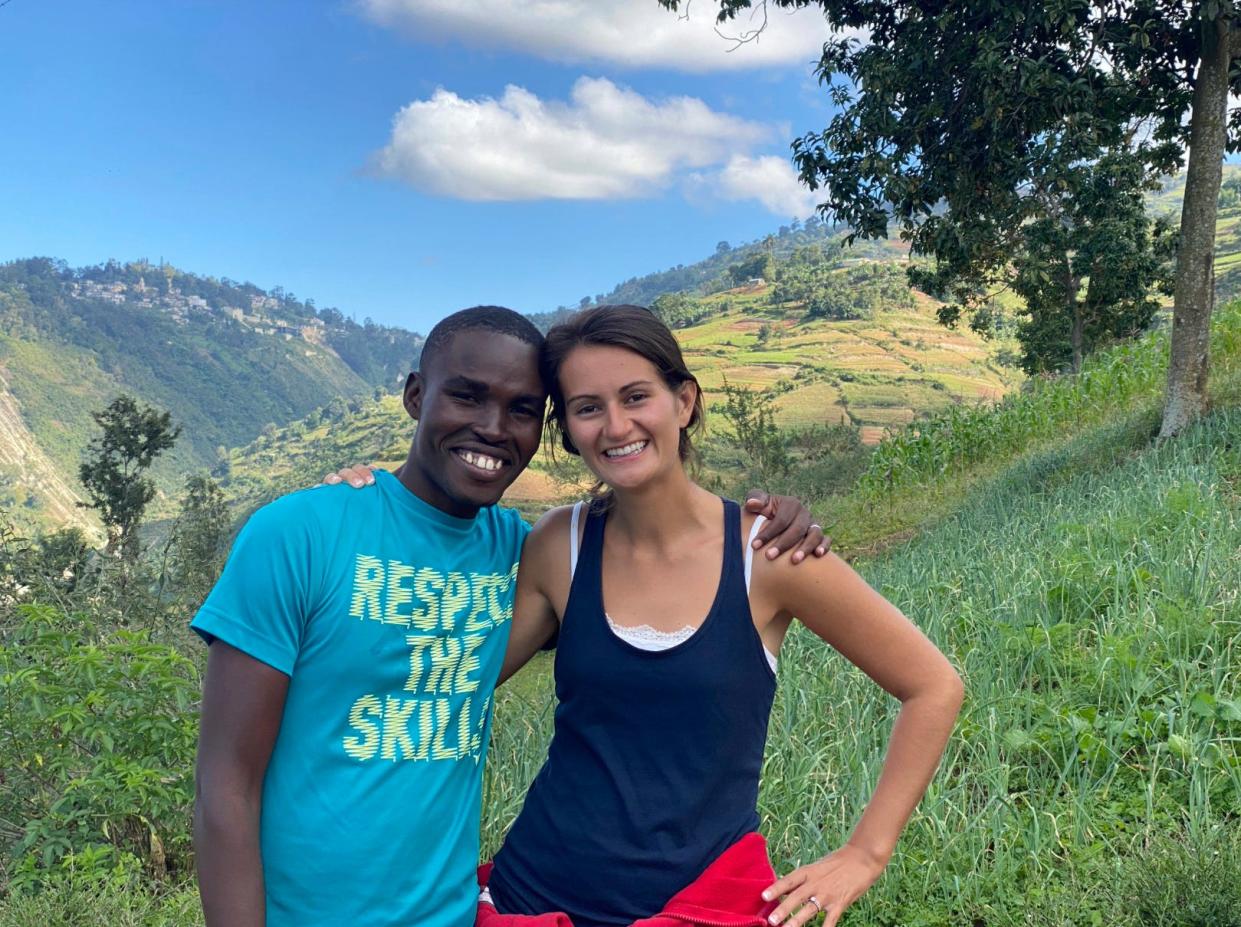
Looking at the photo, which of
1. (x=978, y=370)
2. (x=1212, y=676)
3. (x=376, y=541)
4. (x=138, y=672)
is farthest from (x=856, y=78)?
(x=978, y=370)

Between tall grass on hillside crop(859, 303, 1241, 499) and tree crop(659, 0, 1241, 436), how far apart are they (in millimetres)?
2744

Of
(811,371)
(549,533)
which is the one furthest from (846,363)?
(549,533)

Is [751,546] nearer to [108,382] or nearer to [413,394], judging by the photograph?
[413,394]

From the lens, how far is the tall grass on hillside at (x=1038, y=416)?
11.3 metres

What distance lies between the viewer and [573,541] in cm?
182

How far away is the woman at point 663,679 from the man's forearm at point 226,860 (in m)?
0.40

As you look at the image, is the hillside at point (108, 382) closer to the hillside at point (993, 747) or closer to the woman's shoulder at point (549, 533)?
the hillside at point (993, 747)

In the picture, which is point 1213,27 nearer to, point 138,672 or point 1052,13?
point 1052,13

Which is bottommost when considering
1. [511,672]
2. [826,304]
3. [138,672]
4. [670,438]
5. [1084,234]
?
[138,672]

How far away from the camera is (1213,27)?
7.74 metres

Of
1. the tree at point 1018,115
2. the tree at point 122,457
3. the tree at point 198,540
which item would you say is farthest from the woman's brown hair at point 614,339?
the tree at point 122,457

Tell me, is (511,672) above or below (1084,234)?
below

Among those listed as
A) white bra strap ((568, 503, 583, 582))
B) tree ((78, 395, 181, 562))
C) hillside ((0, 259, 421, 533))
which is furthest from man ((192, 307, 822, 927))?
hillside ((0, 259, 421, 533))

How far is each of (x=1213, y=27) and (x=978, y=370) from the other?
7297cm
